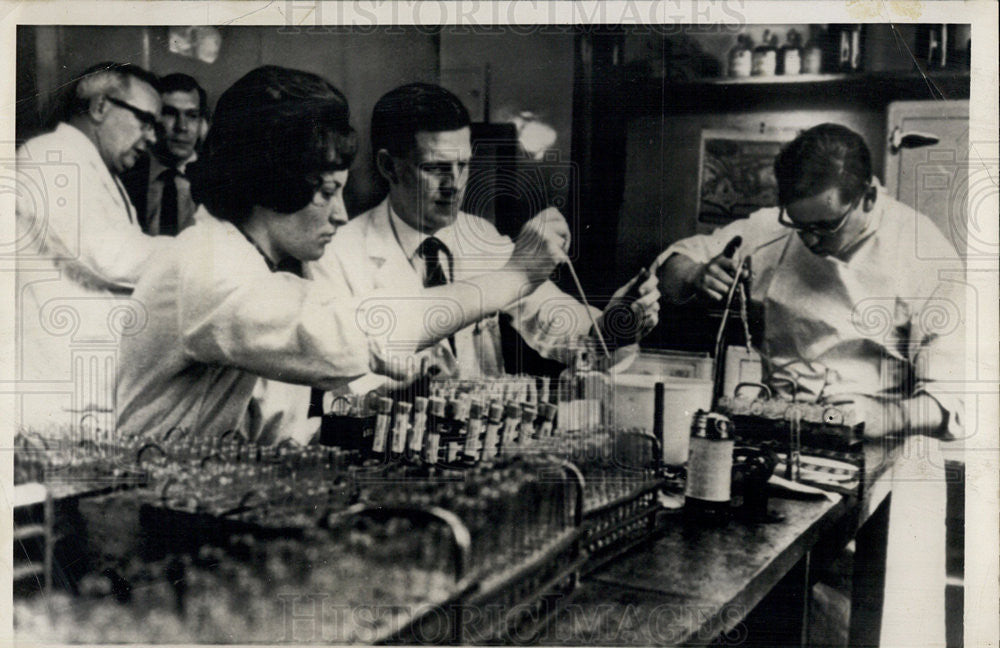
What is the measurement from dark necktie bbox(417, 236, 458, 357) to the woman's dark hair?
0.46 metres

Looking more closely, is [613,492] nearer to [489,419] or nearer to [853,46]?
[489,419]

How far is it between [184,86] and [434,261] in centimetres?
106

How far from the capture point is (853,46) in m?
3.08

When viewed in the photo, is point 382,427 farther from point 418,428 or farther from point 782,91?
point 782,91

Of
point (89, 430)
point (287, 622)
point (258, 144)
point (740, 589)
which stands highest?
point (258, 144)

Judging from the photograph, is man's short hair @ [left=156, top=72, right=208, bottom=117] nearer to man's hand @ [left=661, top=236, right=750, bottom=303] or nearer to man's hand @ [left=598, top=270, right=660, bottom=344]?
man's hand @ [left=598, top=270, right=660, bottom=344]

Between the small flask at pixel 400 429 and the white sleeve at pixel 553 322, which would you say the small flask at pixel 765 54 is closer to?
the white sleeve at pixel 553 322

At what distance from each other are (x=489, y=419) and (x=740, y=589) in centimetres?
100

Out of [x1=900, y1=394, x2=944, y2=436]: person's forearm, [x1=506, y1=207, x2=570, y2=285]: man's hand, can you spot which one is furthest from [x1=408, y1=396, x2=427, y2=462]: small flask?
[x1=900, y1=394, x2=944, y2=436]: person's forearm

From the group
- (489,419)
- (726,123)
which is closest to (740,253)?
(726,123)

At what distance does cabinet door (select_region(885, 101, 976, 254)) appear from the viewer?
10.2ft

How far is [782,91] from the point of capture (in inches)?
121

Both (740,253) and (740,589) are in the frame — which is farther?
(740,253)

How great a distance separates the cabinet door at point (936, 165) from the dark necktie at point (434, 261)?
1592 mm
